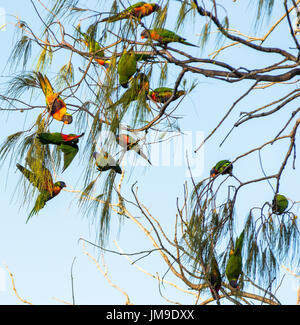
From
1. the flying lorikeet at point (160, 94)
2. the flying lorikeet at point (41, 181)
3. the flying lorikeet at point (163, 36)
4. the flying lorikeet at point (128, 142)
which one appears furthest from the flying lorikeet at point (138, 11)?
the flying lorikeet at point (41, 181)

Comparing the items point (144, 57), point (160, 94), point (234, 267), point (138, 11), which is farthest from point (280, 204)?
point (138, 11)

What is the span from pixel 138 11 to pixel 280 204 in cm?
68

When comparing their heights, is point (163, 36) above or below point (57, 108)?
above

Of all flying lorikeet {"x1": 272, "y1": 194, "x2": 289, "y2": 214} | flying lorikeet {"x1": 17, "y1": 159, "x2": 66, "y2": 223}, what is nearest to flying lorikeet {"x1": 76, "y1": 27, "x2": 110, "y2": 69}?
flying lorikeet {"x1": 17, "y1": 159, "x2": 66, "y2": 223}

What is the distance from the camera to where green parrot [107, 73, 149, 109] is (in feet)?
4.48

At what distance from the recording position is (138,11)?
1403 mm

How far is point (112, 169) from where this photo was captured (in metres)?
1.42

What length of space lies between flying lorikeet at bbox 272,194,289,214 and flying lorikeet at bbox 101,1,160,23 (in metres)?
0.62

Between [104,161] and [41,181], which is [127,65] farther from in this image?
[41,181]

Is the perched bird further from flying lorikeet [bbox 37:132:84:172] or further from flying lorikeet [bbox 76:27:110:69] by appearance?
flying lorikeet [bbox 76:27:110:69]

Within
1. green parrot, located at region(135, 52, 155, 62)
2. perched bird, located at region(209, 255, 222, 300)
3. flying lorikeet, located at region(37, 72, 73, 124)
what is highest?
green parrot, located at region(135, 52, 155, 62)
